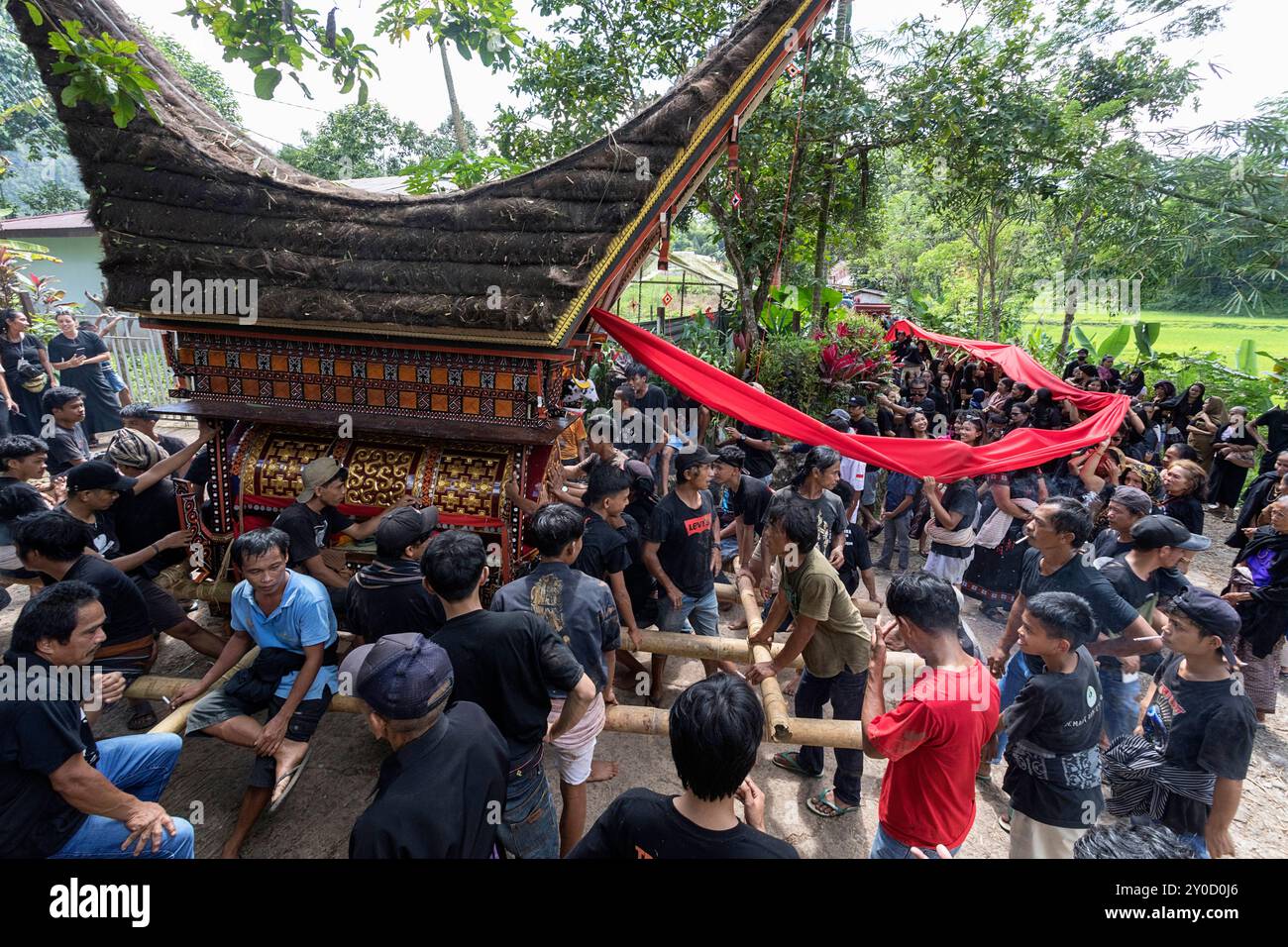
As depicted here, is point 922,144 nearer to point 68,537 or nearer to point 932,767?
point 932,767

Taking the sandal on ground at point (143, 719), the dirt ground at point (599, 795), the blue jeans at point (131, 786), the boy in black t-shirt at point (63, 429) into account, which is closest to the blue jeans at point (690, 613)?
the dirt ground at point (599, 795)

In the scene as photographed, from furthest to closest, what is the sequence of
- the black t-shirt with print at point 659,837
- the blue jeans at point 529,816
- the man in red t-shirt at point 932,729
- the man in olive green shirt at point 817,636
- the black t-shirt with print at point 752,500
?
the black t-shirt with print at point 752,500, the man in olive green shirt at point 817,636, the blue jeans at point 529,816, the man in red t-shirt at point 932,729, the black t-shirt with print at point 659,837

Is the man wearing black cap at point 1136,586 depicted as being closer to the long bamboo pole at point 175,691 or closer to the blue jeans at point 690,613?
the blue jeans at point 690,613

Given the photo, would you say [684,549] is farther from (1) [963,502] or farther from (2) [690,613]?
(1) [963,502]

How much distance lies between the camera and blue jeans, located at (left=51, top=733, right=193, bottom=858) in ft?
8.66

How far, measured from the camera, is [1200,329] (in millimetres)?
38531

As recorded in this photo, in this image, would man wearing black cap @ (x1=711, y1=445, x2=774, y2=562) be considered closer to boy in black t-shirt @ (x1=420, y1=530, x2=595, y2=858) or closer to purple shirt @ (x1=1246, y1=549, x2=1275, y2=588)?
boy in black t-shirt @ (x1=420, y1=530, x2=595, y2=858)

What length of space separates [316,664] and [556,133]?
11.3 m

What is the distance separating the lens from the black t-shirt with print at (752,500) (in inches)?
223

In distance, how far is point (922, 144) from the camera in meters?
10.6

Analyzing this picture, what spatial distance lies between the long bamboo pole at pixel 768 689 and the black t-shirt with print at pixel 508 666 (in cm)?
125

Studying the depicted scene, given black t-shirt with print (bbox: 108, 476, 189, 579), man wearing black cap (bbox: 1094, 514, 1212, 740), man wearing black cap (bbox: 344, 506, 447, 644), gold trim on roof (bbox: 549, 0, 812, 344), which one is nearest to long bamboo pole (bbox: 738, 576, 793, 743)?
man wearing black cap (bbox: 344, 506, 447, 644)

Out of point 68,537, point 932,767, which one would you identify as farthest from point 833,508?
point 68,537

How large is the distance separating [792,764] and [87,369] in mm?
A: 11112
